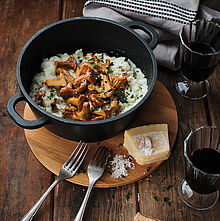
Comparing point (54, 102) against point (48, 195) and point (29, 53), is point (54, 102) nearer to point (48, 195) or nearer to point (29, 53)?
point (29, 53)

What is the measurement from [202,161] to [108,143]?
553mm

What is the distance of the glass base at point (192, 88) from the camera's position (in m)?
2.19

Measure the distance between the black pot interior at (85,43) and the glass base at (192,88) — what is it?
265 mm

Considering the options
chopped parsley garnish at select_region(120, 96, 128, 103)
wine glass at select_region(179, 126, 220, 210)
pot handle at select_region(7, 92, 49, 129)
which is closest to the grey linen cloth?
chopped parsley garnish at select_region(120, 96, 128, 103)

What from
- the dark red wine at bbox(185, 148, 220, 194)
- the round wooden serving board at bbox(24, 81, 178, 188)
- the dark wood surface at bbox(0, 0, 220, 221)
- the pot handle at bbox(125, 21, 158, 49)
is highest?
the pot handle at bbox(125, 21, 158, 49)

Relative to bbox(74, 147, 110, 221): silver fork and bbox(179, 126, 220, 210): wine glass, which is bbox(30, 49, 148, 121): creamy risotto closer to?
bbox(74, 147, 110, 221): silver fork

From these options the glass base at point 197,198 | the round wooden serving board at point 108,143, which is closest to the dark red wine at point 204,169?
the glass base at point 197,198

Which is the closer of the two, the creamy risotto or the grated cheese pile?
the grated cheese pile

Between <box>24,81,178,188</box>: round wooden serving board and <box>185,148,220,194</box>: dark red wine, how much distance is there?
0.88 ft

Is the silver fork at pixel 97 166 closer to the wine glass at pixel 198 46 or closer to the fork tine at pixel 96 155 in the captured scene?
the fork tine at pixel 96 155

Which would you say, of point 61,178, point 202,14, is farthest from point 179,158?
point 202,14

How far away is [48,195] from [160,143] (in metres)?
0.66

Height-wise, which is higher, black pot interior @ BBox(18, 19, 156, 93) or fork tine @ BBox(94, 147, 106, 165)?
black pot interior @ BBox(18, 19, 156, 93)

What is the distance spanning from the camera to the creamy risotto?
1.97 m
